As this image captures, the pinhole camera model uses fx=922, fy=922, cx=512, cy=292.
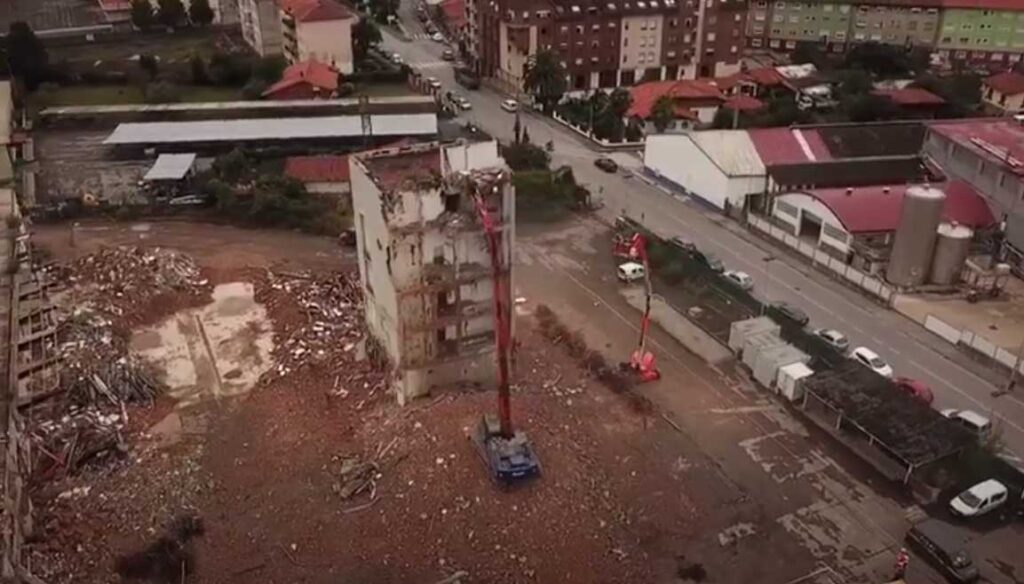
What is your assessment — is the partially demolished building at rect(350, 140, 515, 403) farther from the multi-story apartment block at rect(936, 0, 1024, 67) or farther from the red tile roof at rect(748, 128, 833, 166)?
the multi-story apartment block at rect(936, 0, 1024, 67)

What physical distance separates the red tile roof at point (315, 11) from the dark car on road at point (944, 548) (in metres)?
52.0

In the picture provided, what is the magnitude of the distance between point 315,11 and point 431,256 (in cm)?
4199

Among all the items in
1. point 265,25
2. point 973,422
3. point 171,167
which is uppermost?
point 265,25

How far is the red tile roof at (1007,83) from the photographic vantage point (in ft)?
199

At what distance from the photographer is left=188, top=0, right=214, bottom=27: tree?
75.2m

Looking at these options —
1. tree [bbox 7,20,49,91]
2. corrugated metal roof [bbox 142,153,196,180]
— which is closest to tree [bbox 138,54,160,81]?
tree [bbox 7,20,49,91]

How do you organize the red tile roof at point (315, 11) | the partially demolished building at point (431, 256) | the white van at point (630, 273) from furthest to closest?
the red tile roof at point (315, 11) < the white van at point (630, 273) < the partially demolished building at point (431, 256)

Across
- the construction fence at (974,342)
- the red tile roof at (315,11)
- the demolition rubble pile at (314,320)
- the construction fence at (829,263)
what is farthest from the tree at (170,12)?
the construction fence at (974,342)

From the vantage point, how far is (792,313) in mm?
34188

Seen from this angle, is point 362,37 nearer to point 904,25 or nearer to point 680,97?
point 680,97

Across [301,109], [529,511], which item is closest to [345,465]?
[529,511]

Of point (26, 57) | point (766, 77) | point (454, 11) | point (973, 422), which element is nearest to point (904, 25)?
point (766, 77)

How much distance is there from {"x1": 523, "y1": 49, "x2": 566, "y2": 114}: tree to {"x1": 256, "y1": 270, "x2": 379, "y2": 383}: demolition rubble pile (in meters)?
26.5

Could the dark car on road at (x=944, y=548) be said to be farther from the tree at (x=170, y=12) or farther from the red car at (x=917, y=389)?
the tree at (x=170, y=12)
